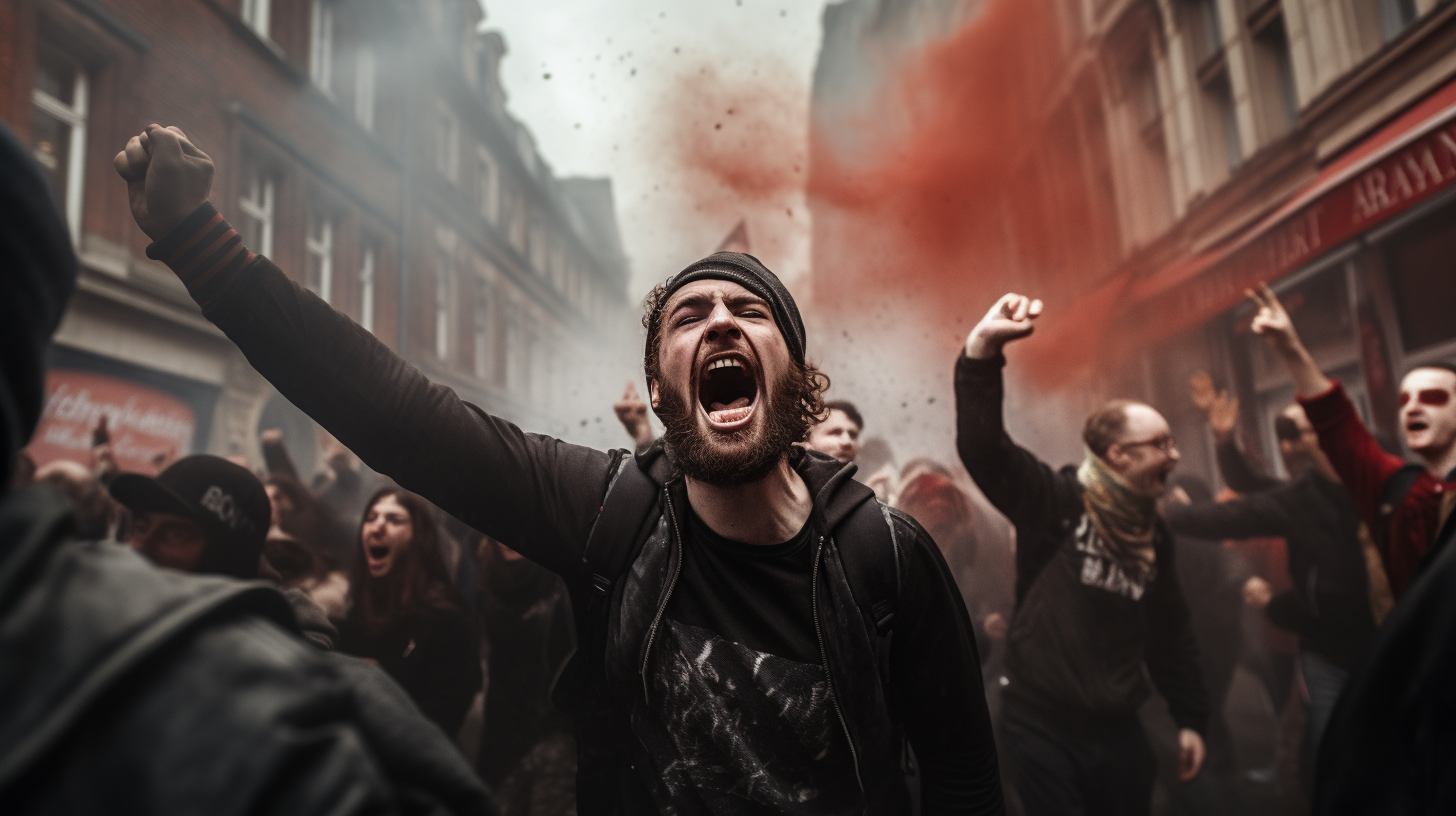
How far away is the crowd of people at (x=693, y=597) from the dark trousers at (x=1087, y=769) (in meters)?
0.01

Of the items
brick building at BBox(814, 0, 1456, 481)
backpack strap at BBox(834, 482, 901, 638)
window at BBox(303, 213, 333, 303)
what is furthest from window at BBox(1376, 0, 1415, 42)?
window at BBox(303, 213, 333, 303)

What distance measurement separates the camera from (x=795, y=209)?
19.4 ft

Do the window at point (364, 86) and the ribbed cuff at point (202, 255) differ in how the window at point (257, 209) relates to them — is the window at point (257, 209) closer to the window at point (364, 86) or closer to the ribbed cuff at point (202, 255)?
the window at point (364, 86)

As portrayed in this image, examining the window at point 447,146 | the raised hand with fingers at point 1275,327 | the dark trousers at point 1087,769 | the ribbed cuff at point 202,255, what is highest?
the window at point 447,146

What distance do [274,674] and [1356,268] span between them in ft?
23.0

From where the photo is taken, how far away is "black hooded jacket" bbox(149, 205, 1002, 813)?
4.73 ft

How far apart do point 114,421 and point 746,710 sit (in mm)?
6721

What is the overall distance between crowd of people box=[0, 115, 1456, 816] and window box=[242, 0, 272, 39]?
5.50m

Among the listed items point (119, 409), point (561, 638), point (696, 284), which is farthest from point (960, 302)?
point (119, 409)

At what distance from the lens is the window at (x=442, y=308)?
7.31 m

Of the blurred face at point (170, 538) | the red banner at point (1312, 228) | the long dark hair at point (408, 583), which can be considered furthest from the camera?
the red banner at point (1312, 228)

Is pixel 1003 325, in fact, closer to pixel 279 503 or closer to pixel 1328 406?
pixel 1328 406

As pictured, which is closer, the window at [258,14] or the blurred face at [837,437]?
the blurred face at [837,437]

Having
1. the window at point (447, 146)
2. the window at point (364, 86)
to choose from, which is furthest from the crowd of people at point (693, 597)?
the window at point (364, 86)
